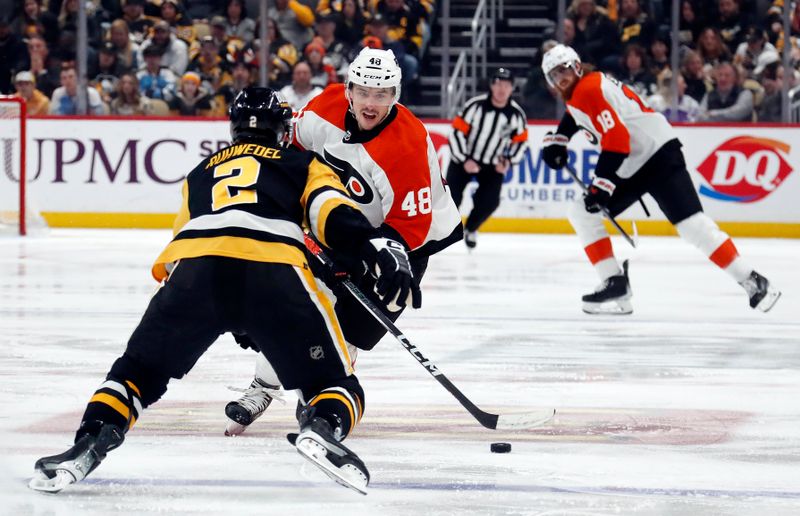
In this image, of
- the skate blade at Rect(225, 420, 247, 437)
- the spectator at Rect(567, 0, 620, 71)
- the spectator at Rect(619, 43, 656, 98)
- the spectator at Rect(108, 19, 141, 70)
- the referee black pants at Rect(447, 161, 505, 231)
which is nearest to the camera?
the skate blade at Rect(225, 420, 247, 437)

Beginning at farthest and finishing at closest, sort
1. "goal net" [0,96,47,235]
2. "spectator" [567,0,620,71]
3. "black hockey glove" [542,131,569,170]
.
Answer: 1. "spectator" [567,0,620,71]
2. "goal net" [0,96,47,235]
3. "black hockey glove" [542,131,569,170]

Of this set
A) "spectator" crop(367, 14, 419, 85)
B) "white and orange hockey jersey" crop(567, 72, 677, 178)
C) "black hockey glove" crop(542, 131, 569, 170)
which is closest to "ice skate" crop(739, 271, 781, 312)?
"white and orange hockey jersey" crop(567, 72, 677, 178)

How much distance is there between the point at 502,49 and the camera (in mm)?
10867

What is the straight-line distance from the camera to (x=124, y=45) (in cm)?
1031

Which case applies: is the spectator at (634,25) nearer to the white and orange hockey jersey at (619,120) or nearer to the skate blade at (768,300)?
the white and orange hockey jersey at (619,120)

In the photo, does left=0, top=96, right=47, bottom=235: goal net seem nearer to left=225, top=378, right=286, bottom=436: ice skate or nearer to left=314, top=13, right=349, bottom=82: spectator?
left=314, top=13, right=349, bottom=82: spectator

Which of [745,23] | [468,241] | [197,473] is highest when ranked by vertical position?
[745,23]

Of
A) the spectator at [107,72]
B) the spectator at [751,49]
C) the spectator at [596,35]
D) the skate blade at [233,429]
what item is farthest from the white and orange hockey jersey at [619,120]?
the spectator at [107,72]

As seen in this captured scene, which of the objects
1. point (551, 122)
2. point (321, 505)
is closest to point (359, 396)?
point (321, 505)

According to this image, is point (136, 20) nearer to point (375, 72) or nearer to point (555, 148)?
point (555, 148)

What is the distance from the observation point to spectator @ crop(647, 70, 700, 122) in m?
10.0

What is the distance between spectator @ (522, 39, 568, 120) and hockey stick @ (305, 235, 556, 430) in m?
7.09

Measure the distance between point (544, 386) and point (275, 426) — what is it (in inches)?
39.3

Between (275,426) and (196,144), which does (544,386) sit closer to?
Answer: (275,426)
